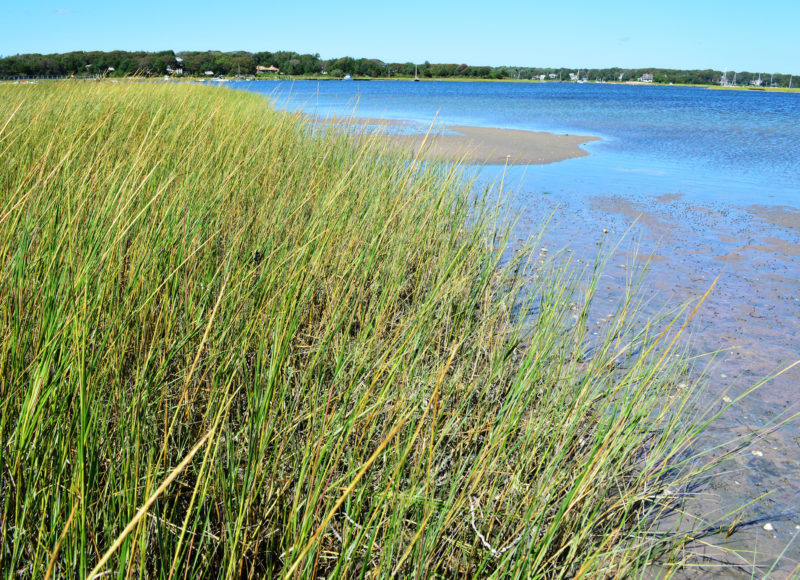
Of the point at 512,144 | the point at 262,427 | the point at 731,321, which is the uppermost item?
the point at 512,144

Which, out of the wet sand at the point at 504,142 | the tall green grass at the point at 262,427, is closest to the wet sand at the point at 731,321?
the tall green grass at the point at 262,427

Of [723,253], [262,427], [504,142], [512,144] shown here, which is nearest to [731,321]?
[723,253]

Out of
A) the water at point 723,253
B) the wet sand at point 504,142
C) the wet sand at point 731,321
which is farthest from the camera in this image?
the wet sand at point 504,142

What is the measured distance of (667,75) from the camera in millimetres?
92000

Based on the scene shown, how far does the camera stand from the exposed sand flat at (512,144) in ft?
32.2

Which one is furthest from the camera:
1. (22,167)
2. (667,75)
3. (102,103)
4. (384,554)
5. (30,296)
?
(667,75)

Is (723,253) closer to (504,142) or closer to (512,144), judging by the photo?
(512,144)

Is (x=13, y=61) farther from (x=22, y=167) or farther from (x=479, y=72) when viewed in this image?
(x=479, y=72)

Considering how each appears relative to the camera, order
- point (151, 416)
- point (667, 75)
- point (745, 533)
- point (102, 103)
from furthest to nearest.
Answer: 1. point (667, 75)
2. point (102, 103)
3. point (745, 533)
4. point (151, 416)

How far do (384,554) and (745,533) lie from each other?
5.24ft

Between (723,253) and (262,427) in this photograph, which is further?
(723,253)

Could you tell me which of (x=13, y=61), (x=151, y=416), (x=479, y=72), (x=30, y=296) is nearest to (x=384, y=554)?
(x=151, y=416)

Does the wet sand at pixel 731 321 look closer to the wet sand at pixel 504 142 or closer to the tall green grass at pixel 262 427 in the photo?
the tall green grass at pixel 262 427

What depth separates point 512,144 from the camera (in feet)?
40.1
